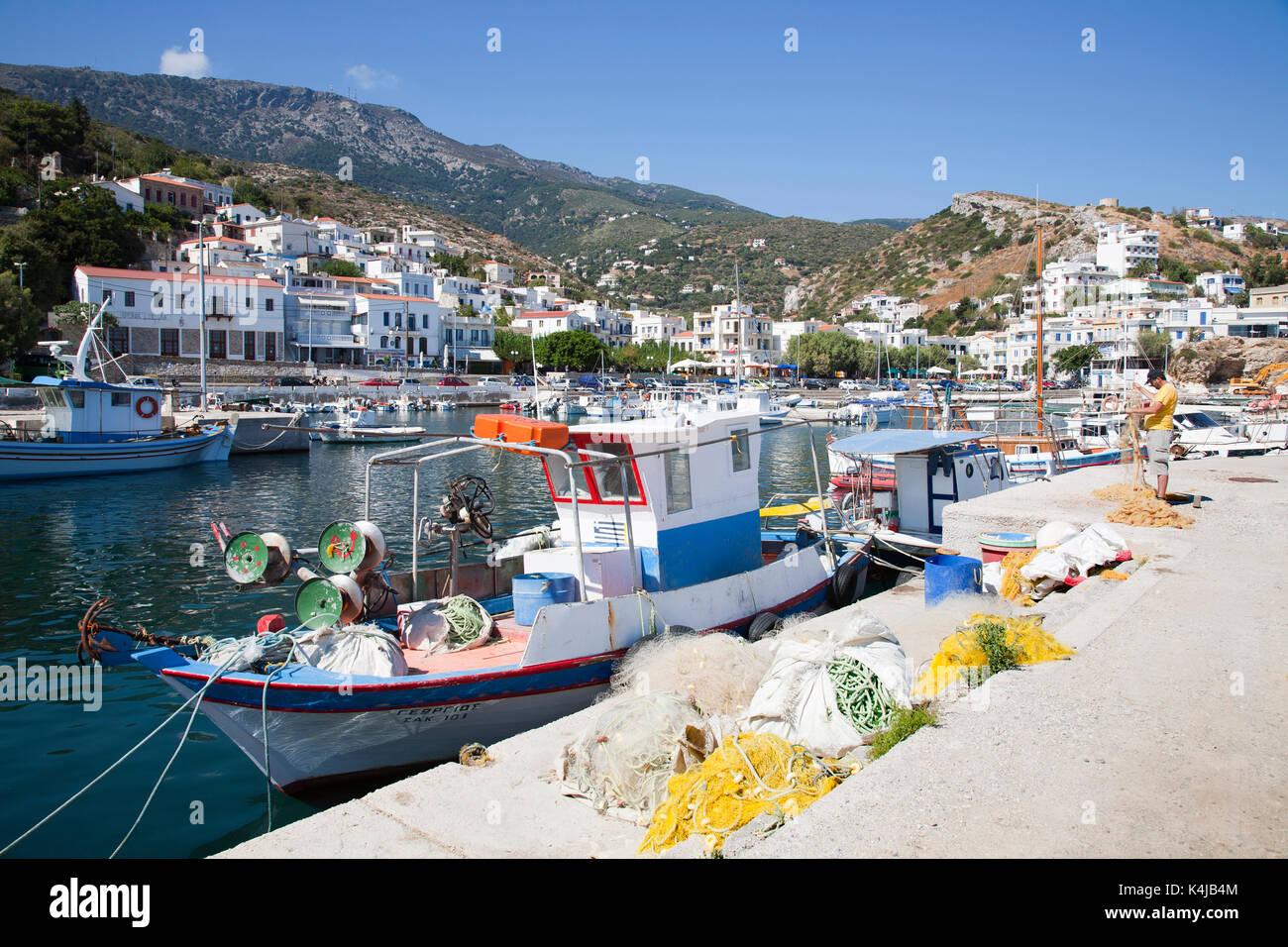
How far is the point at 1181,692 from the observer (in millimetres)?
5363

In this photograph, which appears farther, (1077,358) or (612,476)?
(1077,358)

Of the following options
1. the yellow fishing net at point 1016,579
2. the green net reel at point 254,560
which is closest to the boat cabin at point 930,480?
the yellow fishing net at point 1016,579

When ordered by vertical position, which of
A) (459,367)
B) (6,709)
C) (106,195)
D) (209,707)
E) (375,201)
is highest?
(375,201)

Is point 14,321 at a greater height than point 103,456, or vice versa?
point 14,321

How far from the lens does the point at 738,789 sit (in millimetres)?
4637

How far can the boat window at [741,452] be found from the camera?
10.6 metres

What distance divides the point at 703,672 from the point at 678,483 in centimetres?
294

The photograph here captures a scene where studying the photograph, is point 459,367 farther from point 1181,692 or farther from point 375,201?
point 1181,692

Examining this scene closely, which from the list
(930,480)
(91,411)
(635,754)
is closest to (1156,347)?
(930,480)

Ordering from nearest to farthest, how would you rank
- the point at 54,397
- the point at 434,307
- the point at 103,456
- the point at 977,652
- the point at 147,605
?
1. the point at 977,652
2. the point at 147,605
3. the point at 103,456
4. the point at 54,397
5. the point at 434,307

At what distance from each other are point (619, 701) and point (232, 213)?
118465 millimetres

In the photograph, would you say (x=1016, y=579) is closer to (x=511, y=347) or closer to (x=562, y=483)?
(x=562, y=483)
